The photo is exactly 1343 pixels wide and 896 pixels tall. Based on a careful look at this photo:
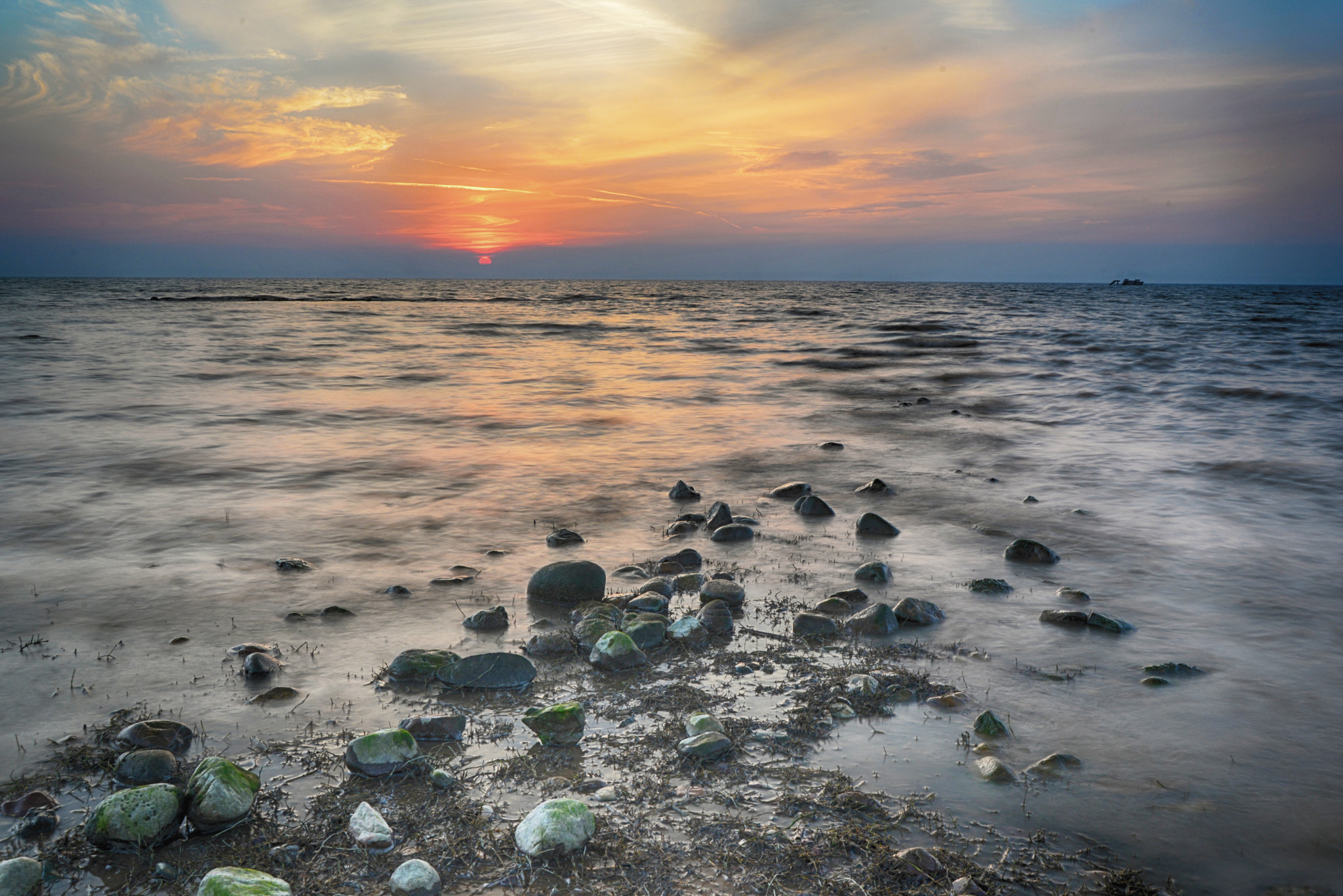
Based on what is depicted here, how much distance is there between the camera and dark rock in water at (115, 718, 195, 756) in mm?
3158

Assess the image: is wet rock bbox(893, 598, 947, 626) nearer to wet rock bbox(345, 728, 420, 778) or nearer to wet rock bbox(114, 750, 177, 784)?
wet rock bbox(345, 728, 420, 778)

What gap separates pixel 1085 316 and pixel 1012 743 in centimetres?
5737

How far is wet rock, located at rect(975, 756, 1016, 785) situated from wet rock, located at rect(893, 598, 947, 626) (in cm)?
148

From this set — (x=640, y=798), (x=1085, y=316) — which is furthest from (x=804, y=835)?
(x=1085, y=316)

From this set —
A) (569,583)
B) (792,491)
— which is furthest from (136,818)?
(792,491)

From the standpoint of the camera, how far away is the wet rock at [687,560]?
18.5ft

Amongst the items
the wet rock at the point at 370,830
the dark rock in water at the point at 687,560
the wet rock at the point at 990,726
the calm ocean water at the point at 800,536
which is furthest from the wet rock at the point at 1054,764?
→ the dark rock in water at the point at 687,560

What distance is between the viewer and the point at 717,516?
21.9ft

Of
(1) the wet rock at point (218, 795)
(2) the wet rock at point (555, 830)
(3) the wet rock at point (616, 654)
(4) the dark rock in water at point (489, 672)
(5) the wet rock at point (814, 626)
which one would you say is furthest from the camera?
(5) the wet rock at point (814, 626)

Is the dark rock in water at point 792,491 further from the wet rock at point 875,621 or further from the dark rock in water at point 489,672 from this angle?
the dark rock in water at point 489,672

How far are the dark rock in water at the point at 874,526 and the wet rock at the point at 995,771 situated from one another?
345 cm

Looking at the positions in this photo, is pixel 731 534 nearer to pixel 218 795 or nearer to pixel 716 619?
pixel 716 619

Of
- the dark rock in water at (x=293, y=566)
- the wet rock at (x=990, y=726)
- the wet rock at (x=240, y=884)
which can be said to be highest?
the wet rock at (x=240, y=884)

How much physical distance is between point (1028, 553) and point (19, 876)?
613cm
